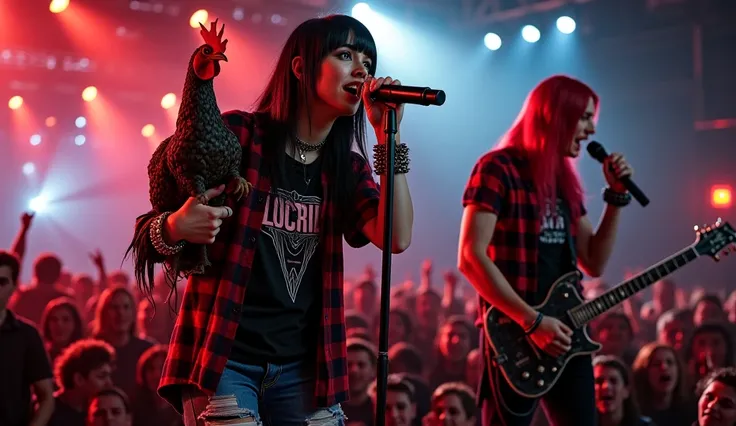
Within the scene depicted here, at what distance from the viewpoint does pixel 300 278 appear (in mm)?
2418

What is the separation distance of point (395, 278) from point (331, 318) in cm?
1577

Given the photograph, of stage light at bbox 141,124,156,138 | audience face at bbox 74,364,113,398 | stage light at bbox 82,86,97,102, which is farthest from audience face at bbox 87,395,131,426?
stage light at bbox 141,124,156,138

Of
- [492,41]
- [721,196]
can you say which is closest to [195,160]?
[492,41]

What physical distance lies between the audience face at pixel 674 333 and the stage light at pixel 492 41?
7.11 m

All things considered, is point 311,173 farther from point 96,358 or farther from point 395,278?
point 395,278

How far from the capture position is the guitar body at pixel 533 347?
3467mm

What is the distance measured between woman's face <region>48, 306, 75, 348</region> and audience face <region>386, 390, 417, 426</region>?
8.60ft

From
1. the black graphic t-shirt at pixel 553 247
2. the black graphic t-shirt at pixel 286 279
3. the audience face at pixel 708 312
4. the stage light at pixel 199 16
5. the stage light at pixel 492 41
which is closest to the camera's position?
the black graphic t-shirt at pixel 286 279

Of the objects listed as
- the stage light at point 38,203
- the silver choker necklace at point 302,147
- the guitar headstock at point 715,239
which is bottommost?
the guitar headstock at point 715,239

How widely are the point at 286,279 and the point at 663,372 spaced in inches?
172

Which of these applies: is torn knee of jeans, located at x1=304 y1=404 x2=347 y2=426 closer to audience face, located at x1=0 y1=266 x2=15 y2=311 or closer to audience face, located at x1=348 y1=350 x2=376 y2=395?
audience face, located at x1=0 y1=266 x2=15 y2=311

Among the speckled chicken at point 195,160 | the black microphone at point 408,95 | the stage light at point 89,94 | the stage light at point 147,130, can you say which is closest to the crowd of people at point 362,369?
the black microphone at point 408,95

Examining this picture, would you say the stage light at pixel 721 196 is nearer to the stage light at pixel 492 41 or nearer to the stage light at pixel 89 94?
the stage light at pixel 492 41

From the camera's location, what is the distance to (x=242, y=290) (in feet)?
7.48
